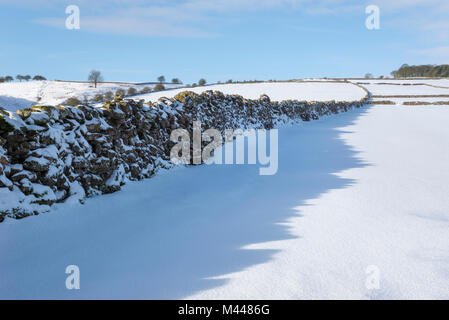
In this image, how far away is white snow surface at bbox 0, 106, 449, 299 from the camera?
2.59m

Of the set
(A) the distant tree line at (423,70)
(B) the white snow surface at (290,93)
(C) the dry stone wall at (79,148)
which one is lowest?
(C) the dry stone wall at (79,148)

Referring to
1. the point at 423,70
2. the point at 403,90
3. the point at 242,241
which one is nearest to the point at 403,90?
the point at 403,90

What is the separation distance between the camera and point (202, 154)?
305 inches

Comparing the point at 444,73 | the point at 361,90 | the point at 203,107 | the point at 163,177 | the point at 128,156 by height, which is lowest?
the point at 163,177

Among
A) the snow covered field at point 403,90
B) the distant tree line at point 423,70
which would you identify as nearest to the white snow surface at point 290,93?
the snow covered field at point 403,90

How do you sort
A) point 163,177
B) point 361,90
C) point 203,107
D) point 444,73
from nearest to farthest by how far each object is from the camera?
point 163,177 → point 203,107 → point 361,90 → point 444,73

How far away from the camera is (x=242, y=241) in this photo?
3.42 metres

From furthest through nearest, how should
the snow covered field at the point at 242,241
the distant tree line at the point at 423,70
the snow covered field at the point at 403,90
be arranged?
the distant tree line at the point at 423,70, the snow covered field at the point at 403,90, the snow covered field at the point at 242,241

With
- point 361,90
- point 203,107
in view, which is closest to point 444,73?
point 361,90

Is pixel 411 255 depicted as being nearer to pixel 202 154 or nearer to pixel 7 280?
pixel 7 280

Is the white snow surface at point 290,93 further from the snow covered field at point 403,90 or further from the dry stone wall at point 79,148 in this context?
the dry stone wall at point 79,148

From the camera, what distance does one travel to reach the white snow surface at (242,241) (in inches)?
102

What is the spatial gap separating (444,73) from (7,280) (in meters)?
118

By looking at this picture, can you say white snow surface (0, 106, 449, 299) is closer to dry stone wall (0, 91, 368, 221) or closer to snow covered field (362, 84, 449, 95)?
dry stone wall (0, 91, 368, 221)
